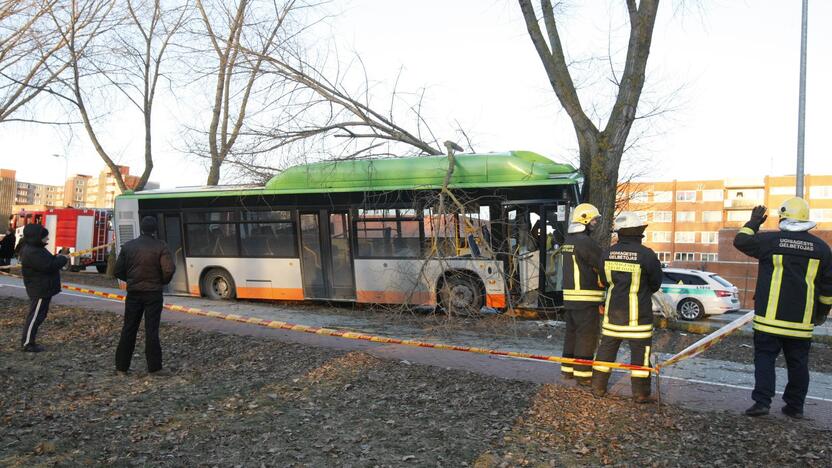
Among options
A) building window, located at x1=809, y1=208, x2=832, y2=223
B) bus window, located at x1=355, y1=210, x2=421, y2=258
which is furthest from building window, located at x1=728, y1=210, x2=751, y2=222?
bus window, located at x1=355, y1=210, x2=421, y2=258

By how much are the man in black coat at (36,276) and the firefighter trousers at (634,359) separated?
6912 mm

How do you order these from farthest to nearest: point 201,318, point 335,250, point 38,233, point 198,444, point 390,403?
1. point 335,250
2. point 201,318
3. point 38,233
4. point 390,403
5. point 198,444

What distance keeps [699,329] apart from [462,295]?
4368 millimetres

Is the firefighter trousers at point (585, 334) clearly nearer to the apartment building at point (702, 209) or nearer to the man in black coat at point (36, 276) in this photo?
the man in black coat at point (36, 276)

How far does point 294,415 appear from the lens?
18.1ft

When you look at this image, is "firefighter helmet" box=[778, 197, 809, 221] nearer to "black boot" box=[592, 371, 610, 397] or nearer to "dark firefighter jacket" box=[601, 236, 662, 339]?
"dark firefighter jacket" box=[601, 236, 662, 339]

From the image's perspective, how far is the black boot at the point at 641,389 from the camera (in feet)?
19.0

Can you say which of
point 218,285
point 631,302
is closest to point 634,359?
point 631,302

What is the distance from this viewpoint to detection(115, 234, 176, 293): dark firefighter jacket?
7008 millimetres

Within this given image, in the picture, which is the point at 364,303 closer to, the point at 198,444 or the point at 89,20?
the point at 89,20

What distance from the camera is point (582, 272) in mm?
6449

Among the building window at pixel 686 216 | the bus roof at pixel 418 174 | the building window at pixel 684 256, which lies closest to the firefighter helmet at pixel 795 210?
the bus roof at pixel 418 174

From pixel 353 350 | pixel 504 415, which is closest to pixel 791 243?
pixel 504 415

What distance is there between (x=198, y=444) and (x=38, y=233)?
16.8ft
